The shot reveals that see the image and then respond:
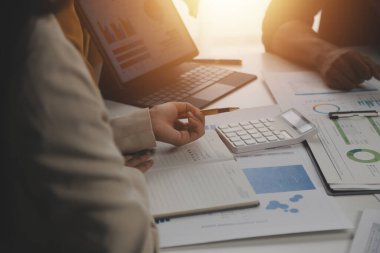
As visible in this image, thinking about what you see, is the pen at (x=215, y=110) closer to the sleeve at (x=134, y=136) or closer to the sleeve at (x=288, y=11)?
the sleeve at (x=134, y=136)

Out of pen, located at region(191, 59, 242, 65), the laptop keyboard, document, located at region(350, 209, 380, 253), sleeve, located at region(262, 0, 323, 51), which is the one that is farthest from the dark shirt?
document, located at region(350, 209, 380, 253)

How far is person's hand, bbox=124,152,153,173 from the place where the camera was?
745mm

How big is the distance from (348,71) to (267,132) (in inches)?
13.4

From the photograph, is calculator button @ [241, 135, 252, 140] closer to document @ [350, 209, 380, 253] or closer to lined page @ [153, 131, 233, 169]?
lined page @ [153, 131, 233, 169]

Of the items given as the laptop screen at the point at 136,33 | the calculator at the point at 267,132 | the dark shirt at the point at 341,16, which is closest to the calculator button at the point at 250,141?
the calculator at the point at 267,132

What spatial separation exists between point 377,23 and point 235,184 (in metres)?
0.96

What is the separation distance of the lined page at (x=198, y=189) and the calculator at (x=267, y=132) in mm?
69

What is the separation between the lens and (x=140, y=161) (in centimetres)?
77

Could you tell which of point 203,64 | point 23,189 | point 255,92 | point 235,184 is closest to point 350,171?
point 235,184

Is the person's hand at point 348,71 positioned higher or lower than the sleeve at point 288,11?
lower

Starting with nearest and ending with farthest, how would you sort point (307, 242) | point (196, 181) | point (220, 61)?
point (307, 242), point (196, 181), point (220, 61)

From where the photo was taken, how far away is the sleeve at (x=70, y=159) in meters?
0.39

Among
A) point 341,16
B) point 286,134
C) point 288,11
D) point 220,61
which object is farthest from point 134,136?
point 341,16

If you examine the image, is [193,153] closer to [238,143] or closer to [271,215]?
[238,143]
